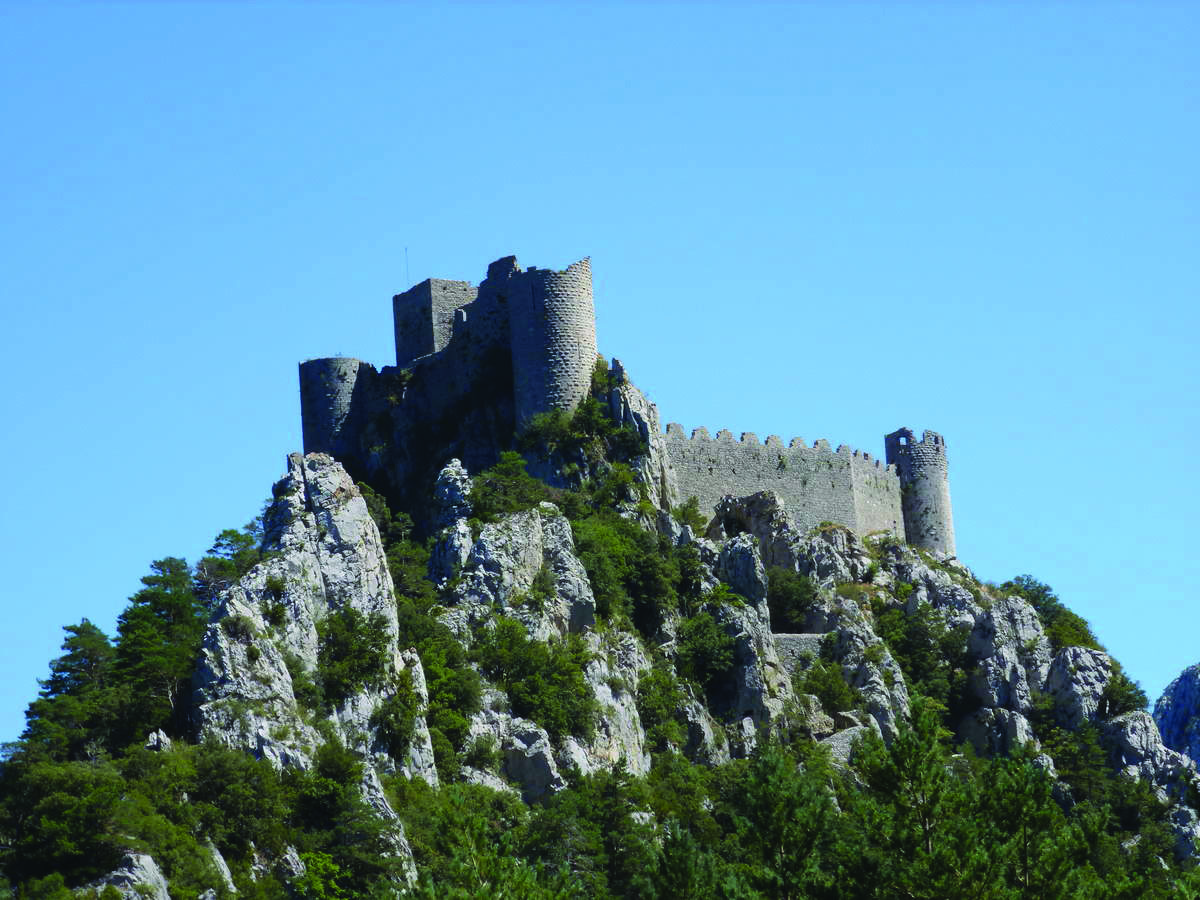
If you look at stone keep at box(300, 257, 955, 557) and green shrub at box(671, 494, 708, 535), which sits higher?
stone keep at box(300, 257, 955, 557)

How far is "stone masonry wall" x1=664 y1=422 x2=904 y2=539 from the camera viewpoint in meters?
86.8

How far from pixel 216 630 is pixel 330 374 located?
2481 centimetres

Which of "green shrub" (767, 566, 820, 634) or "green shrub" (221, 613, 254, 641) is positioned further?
"green shrub" (767, 566, 820, 634)

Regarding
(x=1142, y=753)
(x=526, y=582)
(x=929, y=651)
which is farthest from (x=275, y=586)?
(x=1142, y=753)

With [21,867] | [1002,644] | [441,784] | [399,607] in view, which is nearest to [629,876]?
[441,784]

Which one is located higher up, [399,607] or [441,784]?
[399,607]

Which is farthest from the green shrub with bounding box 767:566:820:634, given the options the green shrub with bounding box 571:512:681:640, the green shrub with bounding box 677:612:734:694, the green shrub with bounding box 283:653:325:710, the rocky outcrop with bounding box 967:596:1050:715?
the green shrub with bounding box 283:653:325:710

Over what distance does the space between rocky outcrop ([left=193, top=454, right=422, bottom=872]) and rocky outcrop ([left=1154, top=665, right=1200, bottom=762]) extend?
144 ft

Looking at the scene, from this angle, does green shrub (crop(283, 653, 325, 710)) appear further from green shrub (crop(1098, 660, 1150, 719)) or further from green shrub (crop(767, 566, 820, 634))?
green shrub (crop(1098, 660, 1150, 719))

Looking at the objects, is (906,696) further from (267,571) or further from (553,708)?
→ (267,571)

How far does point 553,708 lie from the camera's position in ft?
230

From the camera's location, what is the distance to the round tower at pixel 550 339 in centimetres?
8212

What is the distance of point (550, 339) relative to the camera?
82312mm

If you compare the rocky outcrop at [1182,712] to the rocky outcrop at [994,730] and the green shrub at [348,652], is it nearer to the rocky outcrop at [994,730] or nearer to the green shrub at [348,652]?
the rocky outcrop at [994,730]
